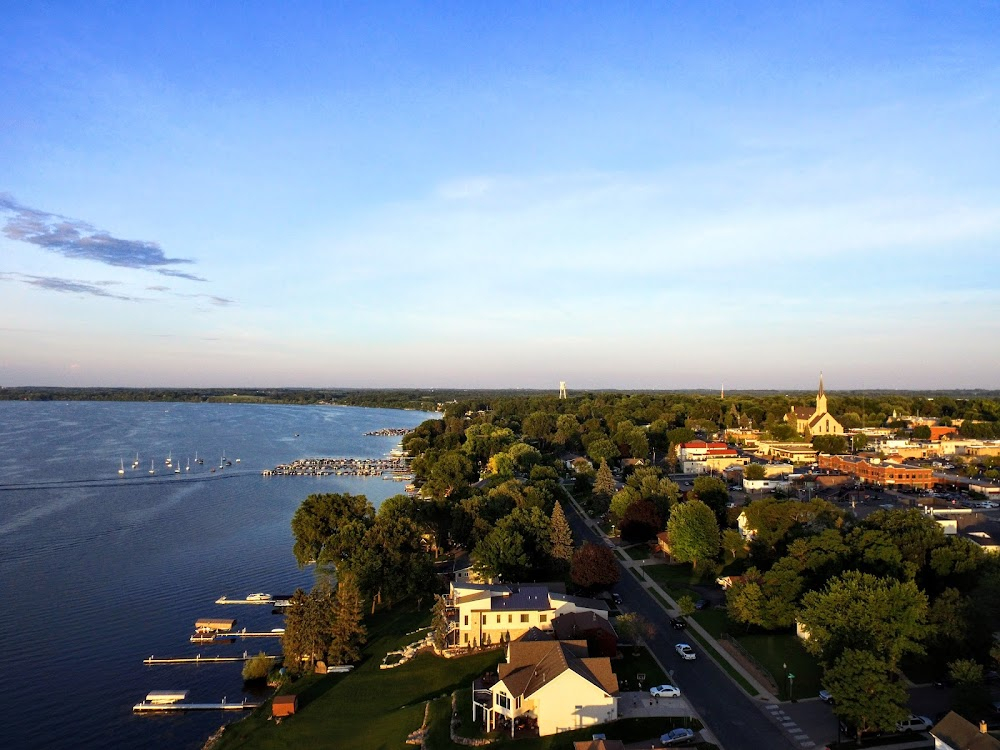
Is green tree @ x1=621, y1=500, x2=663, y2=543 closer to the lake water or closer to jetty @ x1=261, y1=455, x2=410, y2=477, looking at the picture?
the lake water

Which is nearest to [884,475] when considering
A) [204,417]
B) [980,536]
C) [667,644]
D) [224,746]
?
[980,536]

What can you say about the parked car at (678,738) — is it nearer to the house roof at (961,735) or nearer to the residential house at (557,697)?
the residential house at (557,697)

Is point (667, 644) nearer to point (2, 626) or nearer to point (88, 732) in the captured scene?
point (88, 732)

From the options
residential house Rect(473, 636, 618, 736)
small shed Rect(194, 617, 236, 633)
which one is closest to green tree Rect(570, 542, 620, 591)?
residential house Rect(473, 636, 618, 736)

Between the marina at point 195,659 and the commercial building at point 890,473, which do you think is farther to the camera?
the commercial building at point 890,473

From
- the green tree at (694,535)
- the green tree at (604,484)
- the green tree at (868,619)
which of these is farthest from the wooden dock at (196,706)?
the green tree at (604,484)

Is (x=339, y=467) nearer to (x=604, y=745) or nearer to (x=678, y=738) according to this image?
(x=678, y=738)
